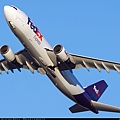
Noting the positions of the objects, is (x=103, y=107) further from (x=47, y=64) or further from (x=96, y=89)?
(x=47, y=64)

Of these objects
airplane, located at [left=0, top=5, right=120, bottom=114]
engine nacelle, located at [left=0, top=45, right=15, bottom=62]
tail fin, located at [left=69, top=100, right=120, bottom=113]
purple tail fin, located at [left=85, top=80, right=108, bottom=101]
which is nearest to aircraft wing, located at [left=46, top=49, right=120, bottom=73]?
airplane, located at [left=0, top=5, right=120, bottom=114]

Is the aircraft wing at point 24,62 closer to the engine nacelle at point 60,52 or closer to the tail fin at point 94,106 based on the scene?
the engine nacelle at point 60,52

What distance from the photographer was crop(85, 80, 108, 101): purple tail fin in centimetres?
5284

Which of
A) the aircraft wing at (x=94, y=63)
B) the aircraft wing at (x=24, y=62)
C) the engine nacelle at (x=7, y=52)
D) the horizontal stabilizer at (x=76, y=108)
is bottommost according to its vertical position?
the horizontal stabilizer at (x=76, y=108)

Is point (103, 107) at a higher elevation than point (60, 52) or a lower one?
lower

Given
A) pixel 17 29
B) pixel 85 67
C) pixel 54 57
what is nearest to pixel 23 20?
pixel 17 29

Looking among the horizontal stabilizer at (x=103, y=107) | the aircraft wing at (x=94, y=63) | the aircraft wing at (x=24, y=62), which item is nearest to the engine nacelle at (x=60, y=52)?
the aircraft wing at (x=94, y=63)

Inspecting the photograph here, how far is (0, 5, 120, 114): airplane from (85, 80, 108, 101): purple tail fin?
73 centimetres

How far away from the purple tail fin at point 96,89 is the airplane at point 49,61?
0.73 m

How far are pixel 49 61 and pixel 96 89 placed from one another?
10.4m

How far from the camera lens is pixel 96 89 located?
54.0 meters

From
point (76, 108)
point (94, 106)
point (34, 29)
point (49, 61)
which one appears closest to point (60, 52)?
point (49, 61)

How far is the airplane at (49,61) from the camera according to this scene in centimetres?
4350

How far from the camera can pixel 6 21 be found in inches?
1710
